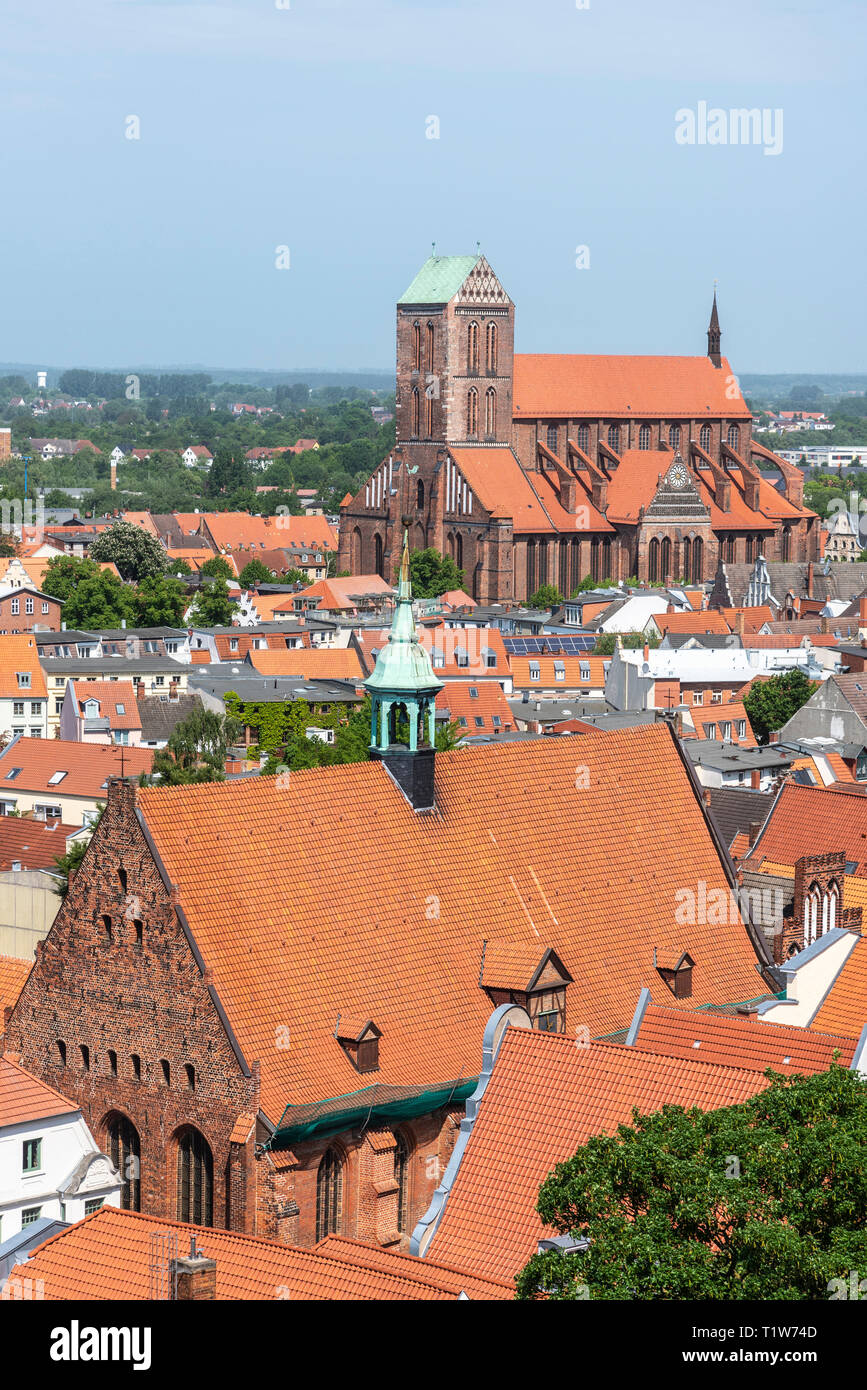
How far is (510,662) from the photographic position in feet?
385

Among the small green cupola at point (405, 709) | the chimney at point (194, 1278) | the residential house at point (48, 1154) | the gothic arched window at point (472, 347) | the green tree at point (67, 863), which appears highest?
the gothic arched window at point (472, 347)

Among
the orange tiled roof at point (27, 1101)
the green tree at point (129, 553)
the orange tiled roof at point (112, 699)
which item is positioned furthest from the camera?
the green tree at point (129, 553)

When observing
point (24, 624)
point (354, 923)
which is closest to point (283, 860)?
point (354, 923)

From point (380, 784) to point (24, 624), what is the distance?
366 feet

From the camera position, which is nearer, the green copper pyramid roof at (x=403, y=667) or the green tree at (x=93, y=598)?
the green copper pyramid roof at (x=403, y=667)

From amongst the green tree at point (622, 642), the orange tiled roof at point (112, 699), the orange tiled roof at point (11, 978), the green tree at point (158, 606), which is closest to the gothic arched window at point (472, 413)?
the green tree at point (158, 606)

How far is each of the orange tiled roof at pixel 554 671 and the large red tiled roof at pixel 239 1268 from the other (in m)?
88.7

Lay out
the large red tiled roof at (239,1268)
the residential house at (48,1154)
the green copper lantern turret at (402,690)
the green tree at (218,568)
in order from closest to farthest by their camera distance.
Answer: the large red tiled roof at (239,1268), the residential house at (48,1154), the green copper lantern turret at (402,690), the green tree at (218,568)

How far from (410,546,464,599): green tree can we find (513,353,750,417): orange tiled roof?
17931 mm

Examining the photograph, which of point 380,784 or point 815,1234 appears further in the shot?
point 380,784

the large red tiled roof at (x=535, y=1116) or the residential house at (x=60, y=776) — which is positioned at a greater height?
the large red tiled roof at (x=535, y=1116)

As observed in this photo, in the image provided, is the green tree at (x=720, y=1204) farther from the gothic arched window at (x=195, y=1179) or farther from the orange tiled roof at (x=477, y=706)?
the orange tiled roof at (x=477, y=706)

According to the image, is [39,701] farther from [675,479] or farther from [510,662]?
[675,479]

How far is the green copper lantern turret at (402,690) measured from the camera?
3559 centimetres
